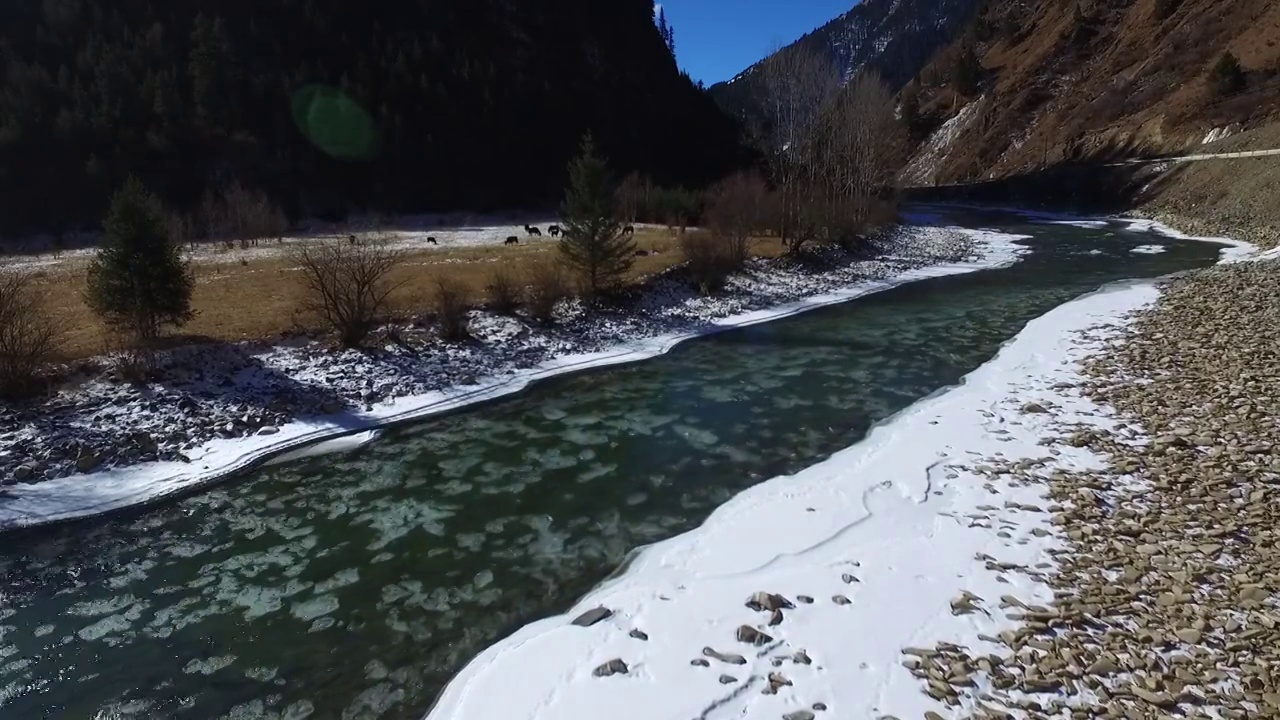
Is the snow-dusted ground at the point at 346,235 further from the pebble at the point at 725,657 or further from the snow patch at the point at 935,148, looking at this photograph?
the snow patch at the point at 935,148

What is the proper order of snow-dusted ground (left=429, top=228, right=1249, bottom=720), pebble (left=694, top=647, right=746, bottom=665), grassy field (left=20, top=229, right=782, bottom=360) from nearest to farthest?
snow-dusted ground (left=429, top=228, right=1249, bottom=720) < pebble (left=694, top=647, right=746, bottom=665) < grassy field (left=20, top=229, right=782, bottom=360)

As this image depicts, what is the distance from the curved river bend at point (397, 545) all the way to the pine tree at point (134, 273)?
23.2 feet

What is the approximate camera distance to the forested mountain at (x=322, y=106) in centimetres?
5931

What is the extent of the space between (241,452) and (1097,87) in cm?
9681

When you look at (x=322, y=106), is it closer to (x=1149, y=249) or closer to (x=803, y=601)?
(x=1149, y=249)

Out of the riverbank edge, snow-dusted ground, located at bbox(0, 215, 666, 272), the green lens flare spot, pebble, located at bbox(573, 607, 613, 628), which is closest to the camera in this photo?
pebble, located at bbox(573, 607, 613, 628)

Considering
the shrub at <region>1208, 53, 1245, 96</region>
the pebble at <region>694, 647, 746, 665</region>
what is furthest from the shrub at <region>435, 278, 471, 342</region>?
the shrub at <region>1208, 53, 1245, 96</region>

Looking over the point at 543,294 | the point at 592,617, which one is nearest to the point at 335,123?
the point at 543,294

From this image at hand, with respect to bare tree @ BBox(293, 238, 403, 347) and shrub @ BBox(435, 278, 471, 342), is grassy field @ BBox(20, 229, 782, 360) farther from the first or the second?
bare tree @ BBox(293, 238, 403, 347)

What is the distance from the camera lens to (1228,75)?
59.7m

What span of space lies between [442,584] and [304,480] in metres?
4.85

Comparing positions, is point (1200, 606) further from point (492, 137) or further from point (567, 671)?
point (492, 137)

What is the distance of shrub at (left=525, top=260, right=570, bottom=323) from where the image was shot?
72.9ft

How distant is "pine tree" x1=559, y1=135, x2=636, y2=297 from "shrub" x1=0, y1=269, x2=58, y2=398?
563 inches
